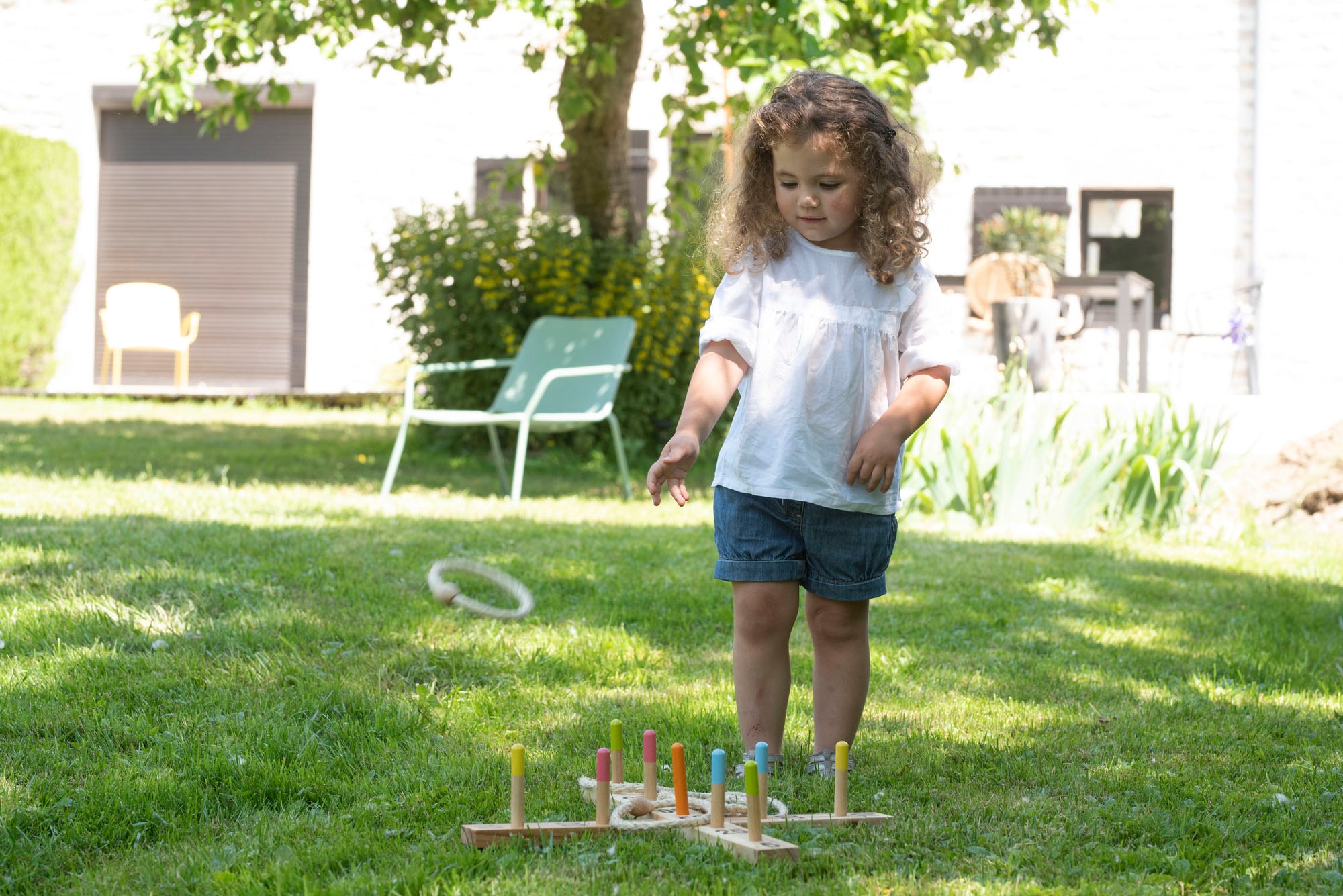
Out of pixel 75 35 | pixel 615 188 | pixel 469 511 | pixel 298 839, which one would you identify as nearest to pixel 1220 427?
pixel 469 511

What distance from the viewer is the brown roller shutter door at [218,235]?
1250cm

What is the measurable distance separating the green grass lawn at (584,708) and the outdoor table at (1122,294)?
3482mm

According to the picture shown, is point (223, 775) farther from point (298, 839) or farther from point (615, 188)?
point (615, 188)

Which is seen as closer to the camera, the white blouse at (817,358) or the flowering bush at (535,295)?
the white blouse at (817,358)

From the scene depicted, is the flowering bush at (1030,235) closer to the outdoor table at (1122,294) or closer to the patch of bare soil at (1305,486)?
the outdoor table at (1122,294)

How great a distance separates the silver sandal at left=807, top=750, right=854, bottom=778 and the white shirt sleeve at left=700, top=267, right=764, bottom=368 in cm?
62

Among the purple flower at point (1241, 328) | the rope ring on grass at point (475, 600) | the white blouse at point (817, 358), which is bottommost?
the rope ring on grass at point (475, 600)

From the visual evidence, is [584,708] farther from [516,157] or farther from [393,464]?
[516,157]

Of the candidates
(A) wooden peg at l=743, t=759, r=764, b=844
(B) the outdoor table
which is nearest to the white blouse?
(A) wooden peg at l=743, t=759, r=764, b=844

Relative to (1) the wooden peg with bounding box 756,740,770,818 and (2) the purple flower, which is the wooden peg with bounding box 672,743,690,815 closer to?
(1) the wooden peg with bounding box 756,740,770,818

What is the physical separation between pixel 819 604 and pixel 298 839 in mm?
855

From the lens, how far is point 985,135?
11344 millimetres

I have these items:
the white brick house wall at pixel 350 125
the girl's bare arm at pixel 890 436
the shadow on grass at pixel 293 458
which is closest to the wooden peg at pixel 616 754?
the girl's bare arm at pixel 890 436

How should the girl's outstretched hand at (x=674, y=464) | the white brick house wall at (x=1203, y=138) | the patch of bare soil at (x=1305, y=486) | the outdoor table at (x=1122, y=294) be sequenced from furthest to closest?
the white brick house wall at (x=1203, y=138)
the outdoor table at (x=1122, y=294)
the patch of bare soil at (x=1305, y=486)
the girl's outstretched hand at (x=674, y=464)
